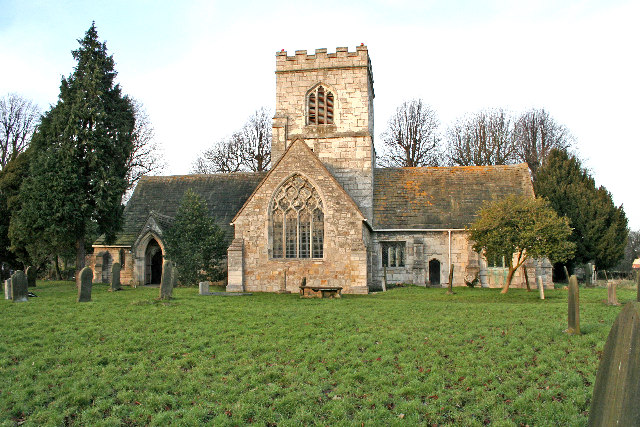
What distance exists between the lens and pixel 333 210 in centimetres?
2134

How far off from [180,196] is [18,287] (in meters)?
13.3

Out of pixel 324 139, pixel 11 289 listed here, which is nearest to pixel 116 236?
pixel 11 289

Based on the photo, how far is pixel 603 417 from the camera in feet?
11.4

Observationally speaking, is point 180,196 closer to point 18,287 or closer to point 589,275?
point 18,287

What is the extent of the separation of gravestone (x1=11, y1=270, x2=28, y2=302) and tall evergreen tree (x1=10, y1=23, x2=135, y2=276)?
6683 millimetres

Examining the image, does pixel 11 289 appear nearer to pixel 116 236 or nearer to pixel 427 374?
pixel 116 236

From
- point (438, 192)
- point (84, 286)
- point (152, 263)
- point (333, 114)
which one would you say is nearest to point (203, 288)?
point (84, 286)

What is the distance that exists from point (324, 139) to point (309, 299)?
10.3m

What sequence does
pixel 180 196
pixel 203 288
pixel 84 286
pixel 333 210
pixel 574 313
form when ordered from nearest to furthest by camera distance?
pixel 574 313
pixel 84 286
pixel 203 288
pixel 333 210
pixel 180 196

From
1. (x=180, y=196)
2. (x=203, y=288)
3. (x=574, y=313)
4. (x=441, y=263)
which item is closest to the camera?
(x=574, y=313)

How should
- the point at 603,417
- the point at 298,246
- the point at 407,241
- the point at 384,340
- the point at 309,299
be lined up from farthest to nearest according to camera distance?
the point at 407,241
the point at 298,246
the point at 309,299
the point at 384,340
the point at 603,417

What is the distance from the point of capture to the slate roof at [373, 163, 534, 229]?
25078 millimetres

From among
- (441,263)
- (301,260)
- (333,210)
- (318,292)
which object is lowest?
(318,292)

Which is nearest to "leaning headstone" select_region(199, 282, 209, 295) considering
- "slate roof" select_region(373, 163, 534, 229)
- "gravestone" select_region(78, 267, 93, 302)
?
"gravestone" select_region(78, 267, 93, 302)
